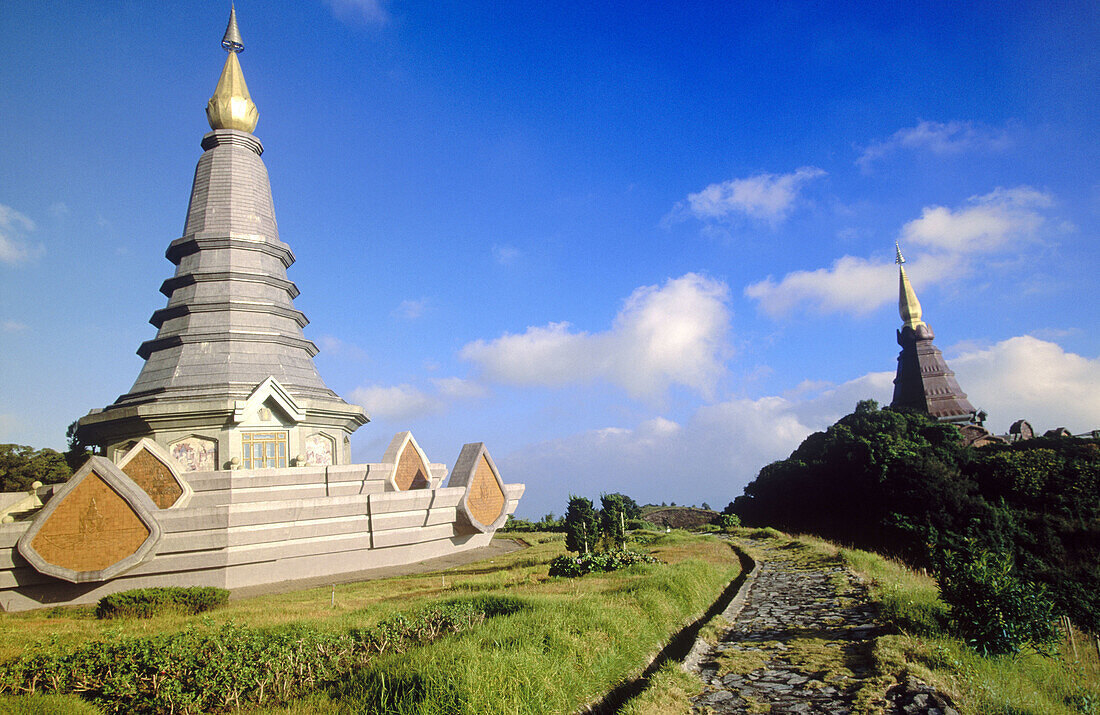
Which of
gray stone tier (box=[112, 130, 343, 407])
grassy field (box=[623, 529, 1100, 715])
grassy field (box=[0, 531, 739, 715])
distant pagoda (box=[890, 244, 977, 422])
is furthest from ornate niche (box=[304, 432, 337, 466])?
distant pagoda (box=[890, 244, 977, 422])

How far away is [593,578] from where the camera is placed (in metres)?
13.4

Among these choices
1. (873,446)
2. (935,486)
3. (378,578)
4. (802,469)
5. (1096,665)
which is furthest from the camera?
(802,469)

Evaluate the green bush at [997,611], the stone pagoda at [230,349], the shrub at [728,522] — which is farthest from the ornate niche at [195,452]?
the shrub at [728,522]

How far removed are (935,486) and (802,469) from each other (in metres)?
10.3

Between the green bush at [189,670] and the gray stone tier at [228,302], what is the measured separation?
14.3 meters

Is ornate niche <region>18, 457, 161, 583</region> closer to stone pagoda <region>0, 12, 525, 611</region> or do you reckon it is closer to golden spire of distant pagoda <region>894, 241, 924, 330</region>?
stone pagoda <region>0, 12, 525, 611</region>

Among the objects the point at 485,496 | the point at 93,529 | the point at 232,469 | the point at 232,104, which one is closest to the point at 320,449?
the point at 232,469

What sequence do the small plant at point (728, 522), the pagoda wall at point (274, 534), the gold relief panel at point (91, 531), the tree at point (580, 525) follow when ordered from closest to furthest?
the gold relief panel at point (91, 531)
the pagoda wall at point (274, 534)
the tree at point (580, 525)
the small plant at point (728, 522)

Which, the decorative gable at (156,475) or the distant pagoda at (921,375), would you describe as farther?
the distant pagoda at (921,375)

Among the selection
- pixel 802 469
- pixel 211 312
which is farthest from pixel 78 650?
pixel 802 469

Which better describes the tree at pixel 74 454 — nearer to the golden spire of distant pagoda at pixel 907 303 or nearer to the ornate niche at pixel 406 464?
the ornate niche at pixel 406 464

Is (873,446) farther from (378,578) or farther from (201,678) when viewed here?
(201,678)

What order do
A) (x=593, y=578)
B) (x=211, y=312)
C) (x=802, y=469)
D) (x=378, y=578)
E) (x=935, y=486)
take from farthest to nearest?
(x=802, y=469) < (x=935, y=486) < (x=211, y=312) < (x=378, y=578) < (x=593, y=578)

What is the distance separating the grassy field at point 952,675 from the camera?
5.82 m
